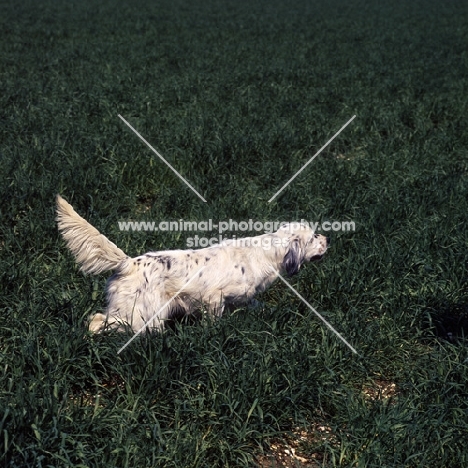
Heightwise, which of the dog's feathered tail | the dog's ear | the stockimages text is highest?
the dog's feathered tail

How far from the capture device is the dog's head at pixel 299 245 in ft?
15.6

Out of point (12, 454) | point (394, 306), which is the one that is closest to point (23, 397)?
point (12, 454)

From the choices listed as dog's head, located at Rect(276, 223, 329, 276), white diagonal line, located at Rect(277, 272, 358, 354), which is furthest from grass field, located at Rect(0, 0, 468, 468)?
dog's head, located at Rect(276, 223, 329, 276)

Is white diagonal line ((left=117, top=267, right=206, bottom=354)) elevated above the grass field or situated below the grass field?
above

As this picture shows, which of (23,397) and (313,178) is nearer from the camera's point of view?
(23,397)

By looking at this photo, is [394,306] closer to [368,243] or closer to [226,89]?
[368,243]

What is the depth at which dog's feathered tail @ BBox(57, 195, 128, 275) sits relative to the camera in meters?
4.11

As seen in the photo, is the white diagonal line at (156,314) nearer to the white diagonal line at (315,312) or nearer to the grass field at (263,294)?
the grass field at (263,294)

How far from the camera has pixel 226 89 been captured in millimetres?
12234

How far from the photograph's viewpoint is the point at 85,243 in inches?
163

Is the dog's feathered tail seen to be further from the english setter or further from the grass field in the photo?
the grass field

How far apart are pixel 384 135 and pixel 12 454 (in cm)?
820

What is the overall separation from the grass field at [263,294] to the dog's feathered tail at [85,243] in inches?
12.3

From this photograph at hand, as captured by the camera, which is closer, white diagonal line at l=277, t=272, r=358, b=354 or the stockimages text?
white diagonal line at l=277, t=272, r=358, b=354
